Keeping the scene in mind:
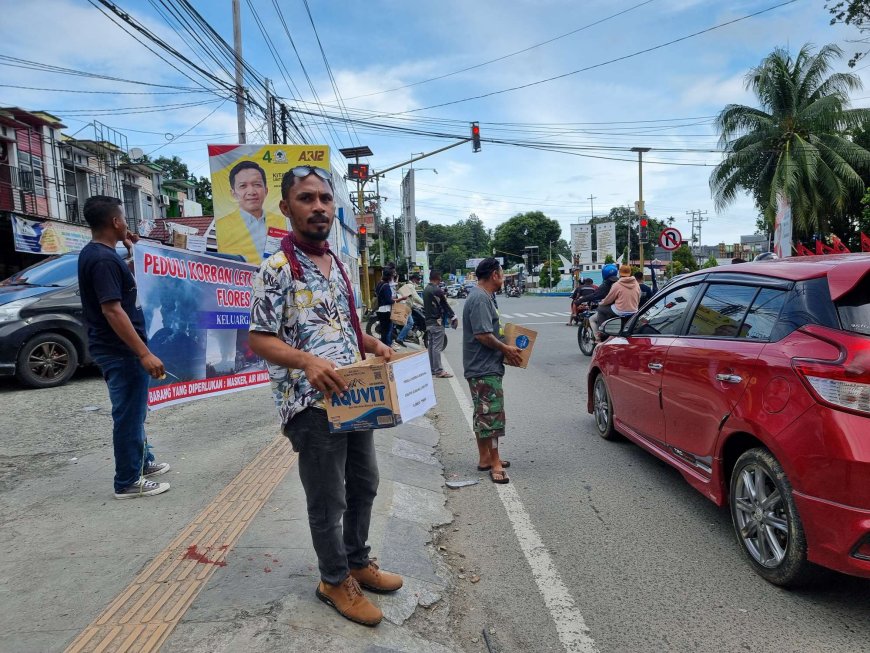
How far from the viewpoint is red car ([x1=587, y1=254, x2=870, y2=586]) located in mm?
2566

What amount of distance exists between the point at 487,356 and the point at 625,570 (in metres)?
2.00

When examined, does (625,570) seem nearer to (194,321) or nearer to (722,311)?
(722,311)

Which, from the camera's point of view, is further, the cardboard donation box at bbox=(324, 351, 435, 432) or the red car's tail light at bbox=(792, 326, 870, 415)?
the red car's tail light at bbox=(792, 326, 870, 415)

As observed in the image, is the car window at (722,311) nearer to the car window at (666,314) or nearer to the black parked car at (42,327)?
the car window at (666,314)

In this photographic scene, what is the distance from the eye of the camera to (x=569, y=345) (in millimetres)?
14227

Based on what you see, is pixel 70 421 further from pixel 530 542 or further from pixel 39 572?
pixel 530 542

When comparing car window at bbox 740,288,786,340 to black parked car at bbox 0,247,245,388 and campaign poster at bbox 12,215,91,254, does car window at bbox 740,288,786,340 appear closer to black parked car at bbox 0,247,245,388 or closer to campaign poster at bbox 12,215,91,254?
black parked car at bbox 0,247,245,388

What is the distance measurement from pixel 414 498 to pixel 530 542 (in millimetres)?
1006

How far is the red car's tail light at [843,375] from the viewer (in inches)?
100.0

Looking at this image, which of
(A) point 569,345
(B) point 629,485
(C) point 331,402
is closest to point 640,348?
(B) point 629,485

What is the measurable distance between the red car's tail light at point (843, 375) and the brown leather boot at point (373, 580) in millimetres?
2122

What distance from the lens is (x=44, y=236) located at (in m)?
17.4

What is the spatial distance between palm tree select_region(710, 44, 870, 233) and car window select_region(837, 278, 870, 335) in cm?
2912

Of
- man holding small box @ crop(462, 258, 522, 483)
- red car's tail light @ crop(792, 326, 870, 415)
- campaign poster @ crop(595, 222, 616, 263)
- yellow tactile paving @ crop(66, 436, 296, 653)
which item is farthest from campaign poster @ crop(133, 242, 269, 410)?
campaign poster @ crop(595, 222, 616, 263)
